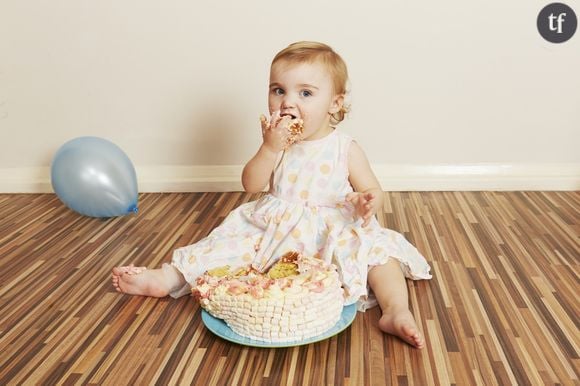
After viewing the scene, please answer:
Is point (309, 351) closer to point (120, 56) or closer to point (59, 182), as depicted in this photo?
point (59, 182)

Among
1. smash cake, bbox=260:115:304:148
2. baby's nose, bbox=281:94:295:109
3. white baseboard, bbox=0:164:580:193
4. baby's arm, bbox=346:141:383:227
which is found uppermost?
baby's nose, bbox=281:94:295:109

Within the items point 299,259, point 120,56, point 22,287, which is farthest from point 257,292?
point 120,56

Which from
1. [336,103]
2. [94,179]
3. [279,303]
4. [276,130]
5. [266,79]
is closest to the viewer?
[279,303]

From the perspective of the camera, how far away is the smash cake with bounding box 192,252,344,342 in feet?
4.72

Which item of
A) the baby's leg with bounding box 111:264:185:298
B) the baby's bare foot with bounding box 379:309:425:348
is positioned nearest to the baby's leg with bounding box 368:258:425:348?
the baby's bare foot with bounding box 379:309:425:348

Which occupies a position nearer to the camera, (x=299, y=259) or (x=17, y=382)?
(x=17, y=382)

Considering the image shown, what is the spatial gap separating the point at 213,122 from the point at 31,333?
4.05 feet

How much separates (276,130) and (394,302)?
1.52ft

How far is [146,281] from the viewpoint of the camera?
173 cm

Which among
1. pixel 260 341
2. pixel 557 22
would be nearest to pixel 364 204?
pixel 260 341

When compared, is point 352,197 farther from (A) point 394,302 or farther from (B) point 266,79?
(B) point 266,79

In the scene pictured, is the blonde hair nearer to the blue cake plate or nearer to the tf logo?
the blue cake plate

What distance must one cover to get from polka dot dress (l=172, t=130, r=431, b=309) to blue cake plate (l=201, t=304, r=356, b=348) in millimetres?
116

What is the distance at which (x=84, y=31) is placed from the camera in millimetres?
2645
